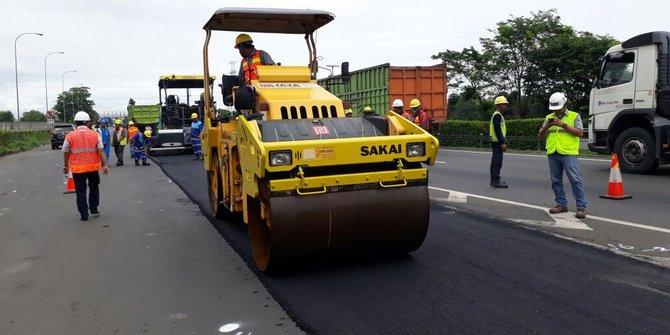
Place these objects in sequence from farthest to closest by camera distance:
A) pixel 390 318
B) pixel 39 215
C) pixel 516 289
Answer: pixel 39 215, pixel 516 289, pixel 390 318

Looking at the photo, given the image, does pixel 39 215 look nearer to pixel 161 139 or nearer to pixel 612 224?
pixel 612 224

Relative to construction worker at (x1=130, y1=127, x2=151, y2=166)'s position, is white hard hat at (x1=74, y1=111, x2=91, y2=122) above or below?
above

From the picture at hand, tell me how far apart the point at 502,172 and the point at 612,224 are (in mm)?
6058

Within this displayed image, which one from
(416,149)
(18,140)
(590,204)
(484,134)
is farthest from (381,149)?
(18,140)

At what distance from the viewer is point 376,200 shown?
187 inches

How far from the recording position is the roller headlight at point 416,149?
15.9 ft

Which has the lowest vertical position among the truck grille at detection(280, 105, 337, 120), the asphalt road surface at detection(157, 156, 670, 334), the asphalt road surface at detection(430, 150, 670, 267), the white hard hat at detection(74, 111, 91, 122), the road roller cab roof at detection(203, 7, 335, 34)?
the asphalt road surface at detection(157, 156, 670, 334)

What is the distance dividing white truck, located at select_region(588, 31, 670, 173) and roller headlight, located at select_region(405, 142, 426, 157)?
333 inches

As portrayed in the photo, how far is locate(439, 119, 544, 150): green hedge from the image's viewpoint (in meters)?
20.6

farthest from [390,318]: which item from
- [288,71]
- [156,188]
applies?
[156,188]

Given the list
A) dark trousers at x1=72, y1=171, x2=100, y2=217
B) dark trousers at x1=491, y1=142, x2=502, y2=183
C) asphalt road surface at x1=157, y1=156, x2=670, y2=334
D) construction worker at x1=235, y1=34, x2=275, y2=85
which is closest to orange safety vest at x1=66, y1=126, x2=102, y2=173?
dark trousers at x1=72, y1=171, x2=100, y2=217

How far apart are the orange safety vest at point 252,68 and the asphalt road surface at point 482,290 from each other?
74.9 inches

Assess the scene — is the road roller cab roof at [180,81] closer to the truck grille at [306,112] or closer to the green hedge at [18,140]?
the green hedge at [18,140]

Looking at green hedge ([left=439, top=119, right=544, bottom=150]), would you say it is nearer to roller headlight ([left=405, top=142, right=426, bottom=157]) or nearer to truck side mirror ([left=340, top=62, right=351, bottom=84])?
truck side mirror ([left=340, top=62, right=351, bottom=84])
